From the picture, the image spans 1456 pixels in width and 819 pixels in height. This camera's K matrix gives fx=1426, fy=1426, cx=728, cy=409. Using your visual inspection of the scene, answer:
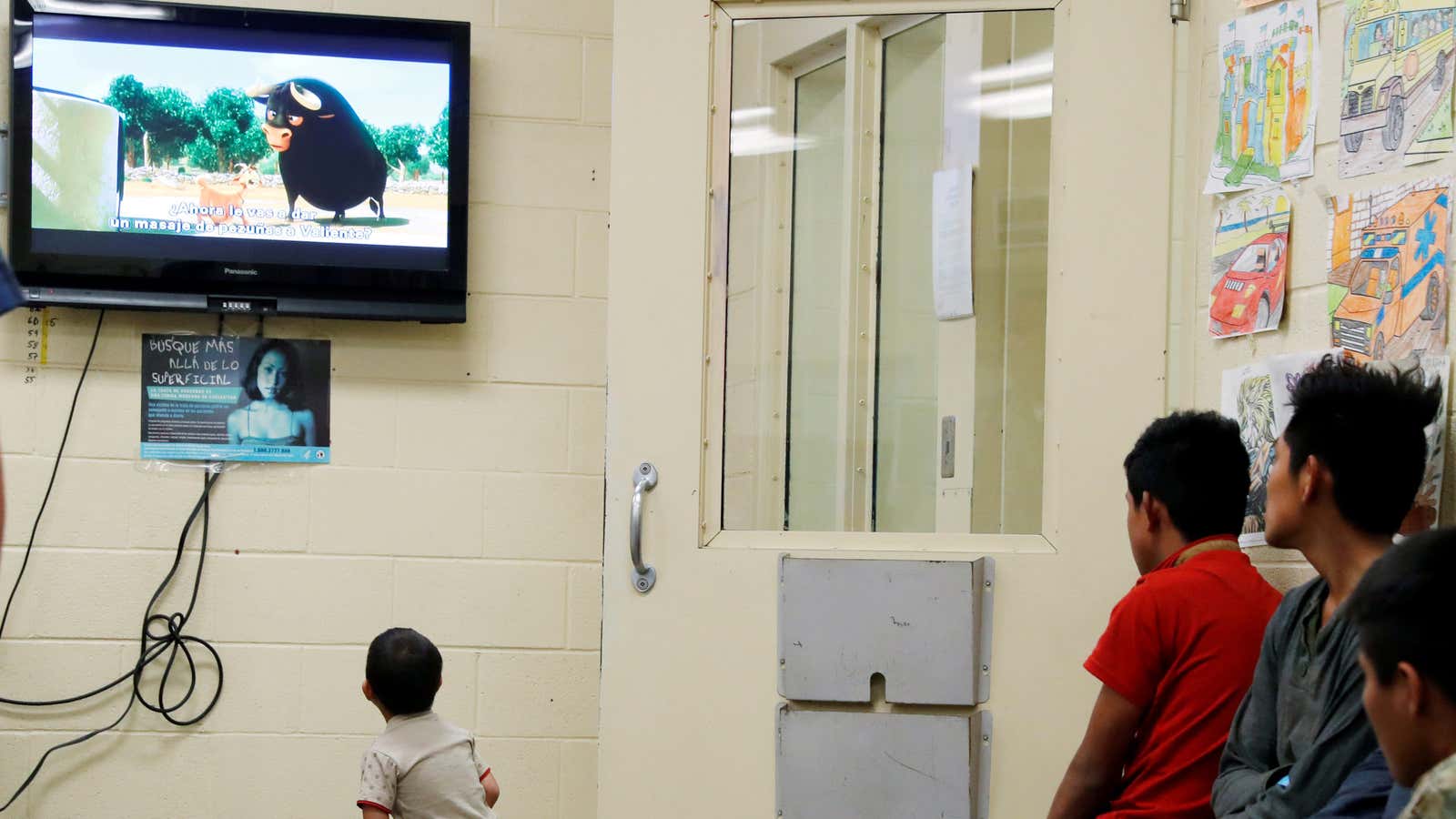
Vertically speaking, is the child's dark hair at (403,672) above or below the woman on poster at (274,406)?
below

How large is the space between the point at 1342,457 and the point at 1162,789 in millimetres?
552

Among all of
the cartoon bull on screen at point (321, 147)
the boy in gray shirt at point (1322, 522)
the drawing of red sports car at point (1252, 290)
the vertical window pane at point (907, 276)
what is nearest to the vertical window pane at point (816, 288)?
the vertical window pane at point (907, 276)

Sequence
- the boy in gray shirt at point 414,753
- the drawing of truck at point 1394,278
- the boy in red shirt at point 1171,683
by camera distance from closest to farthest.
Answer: the drawing of truck at point 1394,278 < the boy in red shirt at point 1171,683 < the boy in gray shirt at point 414,753

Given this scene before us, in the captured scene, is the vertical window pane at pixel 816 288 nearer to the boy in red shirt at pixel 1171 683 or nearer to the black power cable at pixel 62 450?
the boy in red shirt at pixel 1171 683

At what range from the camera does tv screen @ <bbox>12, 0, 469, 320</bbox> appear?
292 centimetres

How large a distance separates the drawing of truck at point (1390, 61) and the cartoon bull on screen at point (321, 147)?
6.28 feet

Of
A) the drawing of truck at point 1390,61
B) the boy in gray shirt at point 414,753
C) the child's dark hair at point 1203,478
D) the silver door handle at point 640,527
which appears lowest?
the boy in gray shirt at point 414,753

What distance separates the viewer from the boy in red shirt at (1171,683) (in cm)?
191

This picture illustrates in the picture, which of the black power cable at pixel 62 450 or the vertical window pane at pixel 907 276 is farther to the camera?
the black power cable at pixel 62 450

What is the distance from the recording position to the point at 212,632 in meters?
3.02

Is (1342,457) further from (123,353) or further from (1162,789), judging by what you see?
(123,353)

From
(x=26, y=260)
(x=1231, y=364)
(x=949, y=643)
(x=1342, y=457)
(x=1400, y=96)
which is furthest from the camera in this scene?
(x=26, y=260)

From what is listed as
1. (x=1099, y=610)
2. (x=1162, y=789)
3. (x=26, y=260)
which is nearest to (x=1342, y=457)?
(x=1162, y=789)

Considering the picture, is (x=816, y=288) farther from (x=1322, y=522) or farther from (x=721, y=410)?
(x=1322, y=522)
